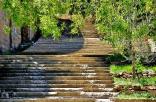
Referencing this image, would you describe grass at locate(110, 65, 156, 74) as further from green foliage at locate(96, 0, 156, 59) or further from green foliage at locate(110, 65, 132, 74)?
green foliage at locate(96, 0, 156, 59)

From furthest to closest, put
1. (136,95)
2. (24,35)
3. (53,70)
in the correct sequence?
(24,35)
(53,70)
(136,95)

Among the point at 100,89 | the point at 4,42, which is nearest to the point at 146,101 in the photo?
the point at 100,89

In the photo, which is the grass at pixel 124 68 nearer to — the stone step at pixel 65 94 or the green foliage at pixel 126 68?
the green foliage at pixel 126 68

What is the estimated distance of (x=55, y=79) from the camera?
1730 cm

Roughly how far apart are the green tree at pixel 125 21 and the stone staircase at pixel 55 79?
1.47 m

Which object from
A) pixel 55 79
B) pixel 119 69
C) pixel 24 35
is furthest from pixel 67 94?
pixel 24 35

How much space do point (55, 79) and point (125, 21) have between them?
3.19 metres

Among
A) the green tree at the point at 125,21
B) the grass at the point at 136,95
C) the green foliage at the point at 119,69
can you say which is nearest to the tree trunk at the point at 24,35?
the green foliage at the point at 119,69

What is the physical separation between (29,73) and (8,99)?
2.34 meters

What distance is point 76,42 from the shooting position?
88.1 feet

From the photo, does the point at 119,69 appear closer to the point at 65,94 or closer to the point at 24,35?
the point at 65,94

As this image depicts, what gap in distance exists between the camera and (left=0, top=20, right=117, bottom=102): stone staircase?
1593 centimetres

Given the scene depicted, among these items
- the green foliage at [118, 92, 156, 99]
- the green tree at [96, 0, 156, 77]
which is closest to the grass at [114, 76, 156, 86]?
the green tree at [96, 0, 156, 77]

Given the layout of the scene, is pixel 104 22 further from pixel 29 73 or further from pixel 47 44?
pixel 47 44
